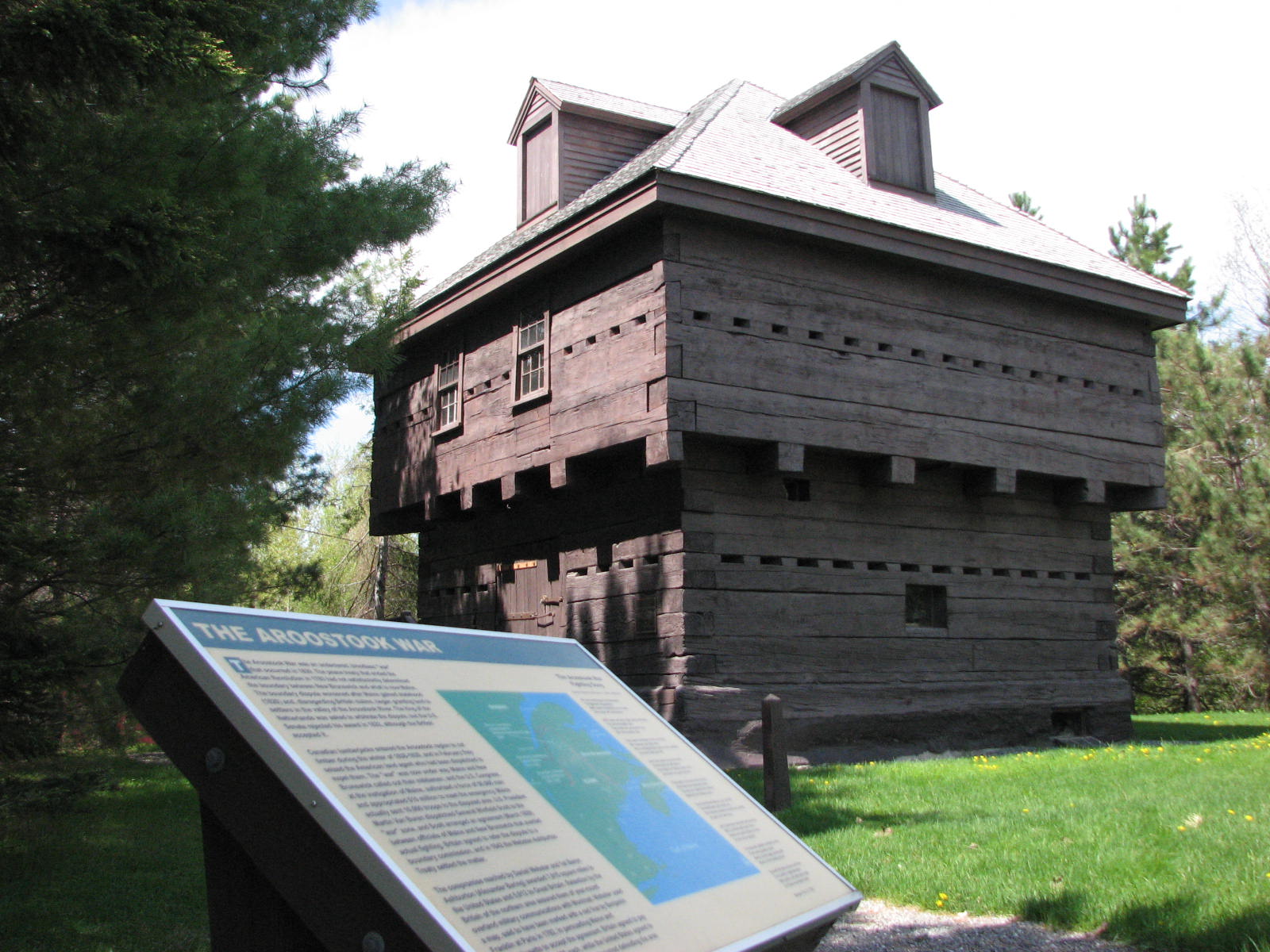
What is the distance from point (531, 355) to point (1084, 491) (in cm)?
717

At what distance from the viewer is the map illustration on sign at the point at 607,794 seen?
2768 millimetres

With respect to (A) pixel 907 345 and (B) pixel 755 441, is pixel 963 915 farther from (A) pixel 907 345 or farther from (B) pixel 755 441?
(A) pixel 907 345

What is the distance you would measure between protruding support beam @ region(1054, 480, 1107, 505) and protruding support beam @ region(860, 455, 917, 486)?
2.79 m

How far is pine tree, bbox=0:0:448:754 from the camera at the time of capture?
20.2ft

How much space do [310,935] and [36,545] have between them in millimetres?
4474

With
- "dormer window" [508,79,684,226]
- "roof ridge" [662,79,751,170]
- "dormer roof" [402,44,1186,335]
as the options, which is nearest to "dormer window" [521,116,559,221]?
"dormer window" [508,79,684,226]

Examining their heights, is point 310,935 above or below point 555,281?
below

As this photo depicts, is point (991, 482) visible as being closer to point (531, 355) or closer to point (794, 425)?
point (794, 425)

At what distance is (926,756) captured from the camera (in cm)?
1166

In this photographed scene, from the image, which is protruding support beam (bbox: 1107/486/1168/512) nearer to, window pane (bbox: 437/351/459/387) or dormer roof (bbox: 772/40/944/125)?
dormer roof (bbox: 772/40/944/125)

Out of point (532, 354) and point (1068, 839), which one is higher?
point (532, 354)

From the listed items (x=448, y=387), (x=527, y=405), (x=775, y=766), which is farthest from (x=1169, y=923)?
(x=448, y=387)

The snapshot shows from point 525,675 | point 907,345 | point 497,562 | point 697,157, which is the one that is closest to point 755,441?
point 907,345

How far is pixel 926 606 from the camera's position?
1317cm
